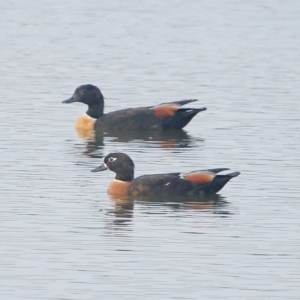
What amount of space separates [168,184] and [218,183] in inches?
24.8

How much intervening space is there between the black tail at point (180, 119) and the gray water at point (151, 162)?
32cm

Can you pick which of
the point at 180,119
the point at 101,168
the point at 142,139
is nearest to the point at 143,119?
the point at 180,119

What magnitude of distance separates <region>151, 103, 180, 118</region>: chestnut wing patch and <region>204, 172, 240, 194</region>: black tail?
6.53 metres

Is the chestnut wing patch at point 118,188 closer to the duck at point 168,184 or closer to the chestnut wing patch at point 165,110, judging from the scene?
the duck at point 168,184

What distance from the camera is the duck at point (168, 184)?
57.4 ft

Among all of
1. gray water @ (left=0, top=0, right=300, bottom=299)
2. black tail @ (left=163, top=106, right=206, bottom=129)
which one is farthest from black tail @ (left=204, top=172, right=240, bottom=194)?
black tail @ (left=163, top=106, right=206, bottom=129)

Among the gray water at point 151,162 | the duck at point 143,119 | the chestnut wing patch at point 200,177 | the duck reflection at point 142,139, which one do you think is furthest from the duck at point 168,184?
the duck at point 143,119

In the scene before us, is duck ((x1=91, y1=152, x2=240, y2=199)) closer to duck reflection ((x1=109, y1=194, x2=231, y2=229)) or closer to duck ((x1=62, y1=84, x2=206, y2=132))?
duck reflection ((x1=109, y1=194, x2=231, y2=229))

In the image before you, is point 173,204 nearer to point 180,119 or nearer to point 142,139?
point 142,139

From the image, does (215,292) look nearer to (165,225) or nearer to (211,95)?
(165,225)

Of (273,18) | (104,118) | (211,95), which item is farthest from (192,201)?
(273,18)

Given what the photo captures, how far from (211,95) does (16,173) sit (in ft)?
29.7

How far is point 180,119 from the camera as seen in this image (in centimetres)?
2416

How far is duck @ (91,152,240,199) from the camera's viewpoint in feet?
57.4
